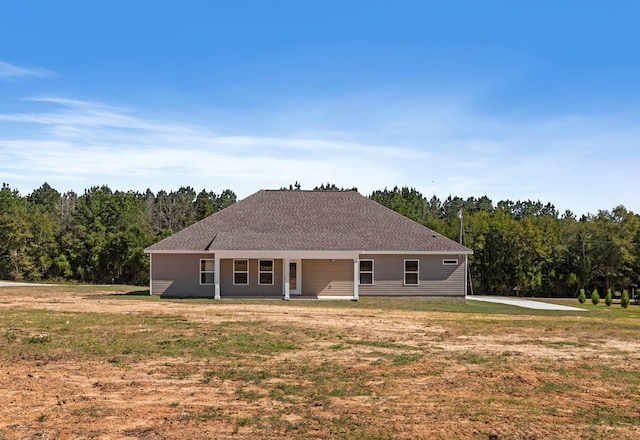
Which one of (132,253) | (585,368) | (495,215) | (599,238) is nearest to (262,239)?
(585,368)

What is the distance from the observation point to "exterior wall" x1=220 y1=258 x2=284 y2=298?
3055 centimetres

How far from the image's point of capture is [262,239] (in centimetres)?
3055

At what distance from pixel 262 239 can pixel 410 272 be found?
7525 millimetres

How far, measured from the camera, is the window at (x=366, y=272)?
102 feet

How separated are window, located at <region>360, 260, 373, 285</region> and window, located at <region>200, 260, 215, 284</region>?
738cm

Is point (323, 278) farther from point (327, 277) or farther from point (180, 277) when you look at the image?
point (180, 277)

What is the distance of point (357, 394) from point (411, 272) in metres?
22.5

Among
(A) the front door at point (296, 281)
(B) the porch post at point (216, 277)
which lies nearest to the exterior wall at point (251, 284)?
(A) the front door at point (296, 281)

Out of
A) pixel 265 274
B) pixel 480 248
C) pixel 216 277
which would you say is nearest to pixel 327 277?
pixel 265 274

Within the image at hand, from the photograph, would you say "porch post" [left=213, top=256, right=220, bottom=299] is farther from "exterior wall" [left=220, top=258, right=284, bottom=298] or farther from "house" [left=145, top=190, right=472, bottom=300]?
"exterior wall" [left=220, top=258, right=284, bottom=298]

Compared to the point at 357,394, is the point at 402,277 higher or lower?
higher

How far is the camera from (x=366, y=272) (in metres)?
31.2

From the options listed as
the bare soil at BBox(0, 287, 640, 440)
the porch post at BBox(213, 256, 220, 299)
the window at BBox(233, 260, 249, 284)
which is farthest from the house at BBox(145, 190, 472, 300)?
the bare soil at BBox(0, 287, 640, 440)

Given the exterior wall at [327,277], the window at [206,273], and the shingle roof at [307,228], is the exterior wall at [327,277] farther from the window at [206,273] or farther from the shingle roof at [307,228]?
the window at [206,273]
